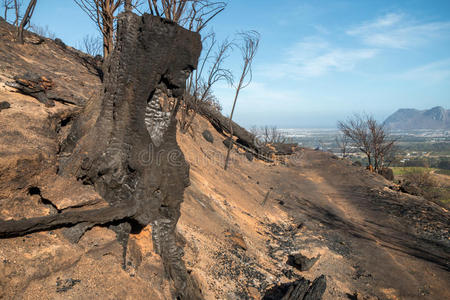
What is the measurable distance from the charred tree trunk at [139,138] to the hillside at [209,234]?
195 millimetres

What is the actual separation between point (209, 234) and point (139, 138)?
326 centimetres

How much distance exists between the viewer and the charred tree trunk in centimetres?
350

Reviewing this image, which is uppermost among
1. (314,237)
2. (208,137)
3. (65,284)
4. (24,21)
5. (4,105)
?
(24,21)

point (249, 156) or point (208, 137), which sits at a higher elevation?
point (208, 137)

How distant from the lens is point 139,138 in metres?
3.71

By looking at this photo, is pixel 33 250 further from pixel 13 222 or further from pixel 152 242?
pixel 152 242

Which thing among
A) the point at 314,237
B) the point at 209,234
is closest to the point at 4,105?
the point at 209,234

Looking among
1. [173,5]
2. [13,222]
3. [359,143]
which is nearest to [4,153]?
[13,222]

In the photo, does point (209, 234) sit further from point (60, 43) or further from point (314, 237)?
point (60, 43)

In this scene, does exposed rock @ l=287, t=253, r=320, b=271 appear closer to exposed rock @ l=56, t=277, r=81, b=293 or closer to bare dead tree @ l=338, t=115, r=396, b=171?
exposed rock @ l=56, t=277, r=81, b=293

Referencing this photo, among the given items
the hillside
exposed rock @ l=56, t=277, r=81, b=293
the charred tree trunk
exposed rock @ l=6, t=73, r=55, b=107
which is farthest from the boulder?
exposed rock @ l=56, t=277, r=81, b=293

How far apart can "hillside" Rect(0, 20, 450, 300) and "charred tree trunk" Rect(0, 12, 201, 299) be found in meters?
0.20

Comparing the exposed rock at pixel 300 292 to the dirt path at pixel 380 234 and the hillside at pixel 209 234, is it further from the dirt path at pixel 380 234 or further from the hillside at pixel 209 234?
the dirt path at pixel 380 234

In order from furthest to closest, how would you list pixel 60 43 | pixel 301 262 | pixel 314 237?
pixel 60 43, pixel 314 237, pixel 301 262
